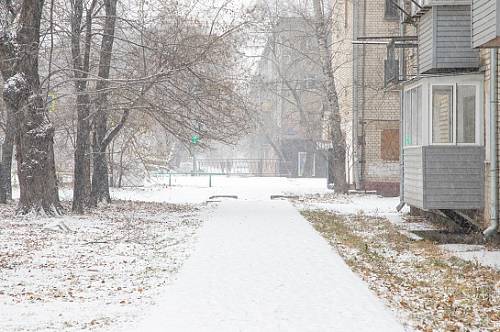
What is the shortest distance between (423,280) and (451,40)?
770cm

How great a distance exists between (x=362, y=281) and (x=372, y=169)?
75.5ft

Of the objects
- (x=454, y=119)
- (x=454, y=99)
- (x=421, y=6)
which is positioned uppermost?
(x=421, y=6)

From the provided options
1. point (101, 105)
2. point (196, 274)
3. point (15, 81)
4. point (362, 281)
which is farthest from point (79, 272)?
point (101, 105)

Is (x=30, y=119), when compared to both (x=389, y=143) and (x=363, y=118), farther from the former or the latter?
(x=389, y=143)

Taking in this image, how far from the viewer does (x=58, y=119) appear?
23.8 meters

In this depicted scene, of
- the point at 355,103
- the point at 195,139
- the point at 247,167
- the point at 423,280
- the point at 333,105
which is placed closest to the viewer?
the point at 423,280

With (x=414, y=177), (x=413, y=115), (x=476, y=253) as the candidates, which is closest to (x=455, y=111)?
(x=413, y=115)

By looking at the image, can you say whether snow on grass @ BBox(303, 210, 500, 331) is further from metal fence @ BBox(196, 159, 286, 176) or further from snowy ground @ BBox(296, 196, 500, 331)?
metal fence @ BBox(196, 159, 286, 176)

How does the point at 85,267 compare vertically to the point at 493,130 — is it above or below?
below

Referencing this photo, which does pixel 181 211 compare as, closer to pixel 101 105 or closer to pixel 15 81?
pixel 101 105

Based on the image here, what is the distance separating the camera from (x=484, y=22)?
46.1ft

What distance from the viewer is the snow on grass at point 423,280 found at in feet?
28.9

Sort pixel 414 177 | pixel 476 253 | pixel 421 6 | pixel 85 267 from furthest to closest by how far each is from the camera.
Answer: pixel 414 177, pixel 421 6, pixel 476 253, pixel 85 267

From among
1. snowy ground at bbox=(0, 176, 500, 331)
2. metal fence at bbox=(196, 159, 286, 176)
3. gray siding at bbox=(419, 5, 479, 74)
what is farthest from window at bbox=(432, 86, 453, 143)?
metal fence at bbox=(196, 159, 286, 176)
